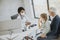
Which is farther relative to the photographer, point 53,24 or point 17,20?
point 17,20

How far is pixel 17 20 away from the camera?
2.20m

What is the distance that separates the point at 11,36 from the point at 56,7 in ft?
2.21

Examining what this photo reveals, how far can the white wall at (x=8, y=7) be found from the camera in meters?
2.18

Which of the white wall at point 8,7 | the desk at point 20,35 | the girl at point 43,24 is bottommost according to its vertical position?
the desk at point 20,35

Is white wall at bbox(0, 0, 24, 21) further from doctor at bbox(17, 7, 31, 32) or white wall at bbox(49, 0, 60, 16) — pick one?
white wall at bbox(49, 0, 60, 16)

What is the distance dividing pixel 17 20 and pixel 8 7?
20 centimetres

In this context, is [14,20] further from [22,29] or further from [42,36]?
[42,36]

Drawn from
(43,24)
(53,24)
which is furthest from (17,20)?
(53,24)

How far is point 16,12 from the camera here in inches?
86.4

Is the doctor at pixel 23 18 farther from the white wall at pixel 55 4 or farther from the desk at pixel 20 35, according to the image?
the white wall at pixel 55 4

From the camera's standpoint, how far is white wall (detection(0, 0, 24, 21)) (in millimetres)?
2184

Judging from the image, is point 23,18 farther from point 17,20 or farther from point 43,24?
point 43,24

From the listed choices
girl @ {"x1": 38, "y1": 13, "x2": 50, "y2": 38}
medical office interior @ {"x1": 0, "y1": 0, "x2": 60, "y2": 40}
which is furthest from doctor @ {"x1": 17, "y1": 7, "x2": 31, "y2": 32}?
girl @ {"x1": 38, "y1": 13, "x2": 50, "y2": 38}

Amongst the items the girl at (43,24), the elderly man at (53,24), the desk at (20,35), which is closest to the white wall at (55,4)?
the elderly man at (53,24)
